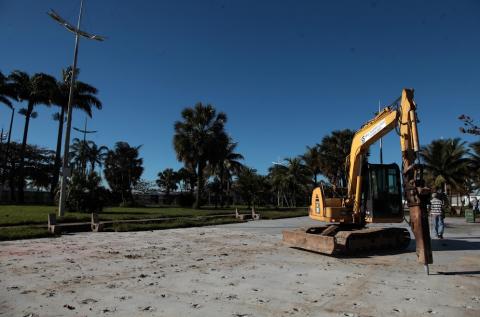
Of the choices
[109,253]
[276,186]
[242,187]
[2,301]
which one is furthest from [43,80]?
[2,301]

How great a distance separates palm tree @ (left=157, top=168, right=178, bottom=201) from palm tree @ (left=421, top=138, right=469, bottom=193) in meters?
52.2

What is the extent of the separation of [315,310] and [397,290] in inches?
83.6

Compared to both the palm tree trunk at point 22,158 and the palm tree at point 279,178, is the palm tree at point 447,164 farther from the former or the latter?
the palm tree trunk at point 22,158

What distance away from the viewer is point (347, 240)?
37.8ft

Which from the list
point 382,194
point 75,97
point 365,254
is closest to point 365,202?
point 382,194

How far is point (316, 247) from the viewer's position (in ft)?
37.9

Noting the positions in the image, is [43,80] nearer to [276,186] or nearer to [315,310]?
[276,186]

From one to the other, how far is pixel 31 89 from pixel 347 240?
1816 inches

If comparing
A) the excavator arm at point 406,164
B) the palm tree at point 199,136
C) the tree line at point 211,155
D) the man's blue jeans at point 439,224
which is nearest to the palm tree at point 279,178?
the tree line at point 211,155

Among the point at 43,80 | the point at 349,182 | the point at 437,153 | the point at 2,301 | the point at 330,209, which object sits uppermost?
the point at 43,80

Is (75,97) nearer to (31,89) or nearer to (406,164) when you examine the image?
(31,89)

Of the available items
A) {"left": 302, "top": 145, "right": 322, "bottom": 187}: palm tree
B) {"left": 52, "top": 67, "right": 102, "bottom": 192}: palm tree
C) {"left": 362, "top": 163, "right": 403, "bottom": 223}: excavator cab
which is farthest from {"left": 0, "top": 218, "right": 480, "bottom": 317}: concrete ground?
{"left": 302, "top": 145, "right": 322, "bottom": 187}: palm tree

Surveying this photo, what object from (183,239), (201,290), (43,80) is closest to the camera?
(201,290)

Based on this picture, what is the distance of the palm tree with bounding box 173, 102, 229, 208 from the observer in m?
43.8
